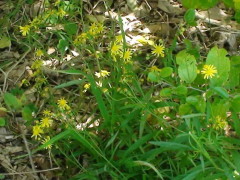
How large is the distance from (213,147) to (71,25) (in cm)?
68

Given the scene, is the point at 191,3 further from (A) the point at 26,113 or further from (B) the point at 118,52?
(A) the point at 26,113

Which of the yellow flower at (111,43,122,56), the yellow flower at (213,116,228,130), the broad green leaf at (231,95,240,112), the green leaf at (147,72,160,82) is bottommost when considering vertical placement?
the yellow flower at (213,116,228,130)

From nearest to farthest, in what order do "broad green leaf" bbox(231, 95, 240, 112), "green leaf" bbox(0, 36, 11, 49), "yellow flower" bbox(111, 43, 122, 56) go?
"broad green leaf" bbox(231, 95, 240, 112) < "yellow flower" bbox(111, 43, 122, 56) < "green leaf" bbox(0, 36, 11, 49)

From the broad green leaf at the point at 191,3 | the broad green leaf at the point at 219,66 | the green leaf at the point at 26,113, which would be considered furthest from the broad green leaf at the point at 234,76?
the green leaf at the point at 26,113

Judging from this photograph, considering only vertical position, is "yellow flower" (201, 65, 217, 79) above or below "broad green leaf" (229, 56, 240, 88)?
above

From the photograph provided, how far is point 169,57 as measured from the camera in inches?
68.5

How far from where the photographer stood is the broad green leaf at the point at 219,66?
136 cm

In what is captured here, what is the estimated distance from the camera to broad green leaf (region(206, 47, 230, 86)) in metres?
1.36

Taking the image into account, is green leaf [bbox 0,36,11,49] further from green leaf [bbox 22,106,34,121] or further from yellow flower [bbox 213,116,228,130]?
yellow flower [bbox 213,116,228,130]

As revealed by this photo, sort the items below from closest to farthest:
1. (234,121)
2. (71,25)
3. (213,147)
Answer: (213,147) → (234,121) → (71,25)

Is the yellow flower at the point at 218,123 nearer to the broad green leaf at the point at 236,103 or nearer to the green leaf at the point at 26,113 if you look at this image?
the broad green leaf at the point at 236,103

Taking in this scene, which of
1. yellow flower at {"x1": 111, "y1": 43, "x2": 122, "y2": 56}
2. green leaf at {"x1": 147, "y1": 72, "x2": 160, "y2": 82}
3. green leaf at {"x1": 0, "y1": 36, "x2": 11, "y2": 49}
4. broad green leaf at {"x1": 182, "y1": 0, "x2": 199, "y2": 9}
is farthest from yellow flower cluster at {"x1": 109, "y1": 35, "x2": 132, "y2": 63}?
green leaf at {"x1": 0, "y1": 36, "x2": 11, "y2": 49}

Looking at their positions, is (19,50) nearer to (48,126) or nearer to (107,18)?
(107,18)

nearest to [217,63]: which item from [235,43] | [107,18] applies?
[235,43]
